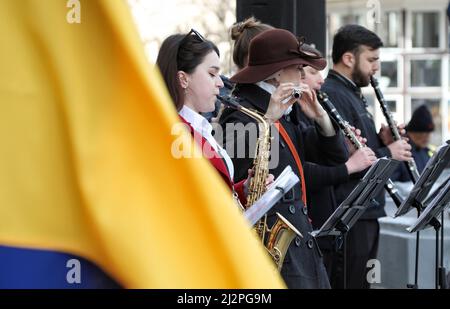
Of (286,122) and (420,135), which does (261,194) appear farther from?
(420,135)

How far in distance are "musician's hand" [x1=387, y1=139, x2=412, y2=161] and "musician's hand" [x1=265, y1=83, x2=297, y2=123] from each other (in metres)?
1.71

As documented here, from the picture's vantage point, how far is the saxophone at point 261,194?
424cm

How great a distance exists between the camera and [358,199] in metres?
4.86

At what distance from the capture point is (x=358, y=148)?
5.65m

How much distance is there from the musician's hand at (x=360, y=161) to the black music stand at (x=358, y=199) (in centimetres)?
52

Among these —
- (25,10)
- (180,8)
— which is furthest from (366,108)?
(180,8)

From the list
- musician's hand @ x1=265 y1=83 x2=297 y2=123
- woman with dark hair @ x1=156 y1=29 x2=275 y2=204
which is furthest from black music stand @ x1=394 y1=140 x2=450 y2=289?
woman with dark hair @ x1=156 y1=29 x2=275 y2=204

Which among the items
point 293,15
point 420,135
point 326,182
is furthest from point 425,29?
point 326,182

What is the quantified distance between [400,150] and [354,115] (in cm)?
33

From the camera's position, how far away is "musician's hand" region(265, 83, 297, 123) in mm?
4523

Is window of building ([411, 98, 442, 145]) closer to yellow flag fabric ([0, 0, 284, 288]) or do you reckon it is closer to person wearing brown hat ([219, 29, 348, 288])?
person wearing brown hat ([219, 29, 348, 288])

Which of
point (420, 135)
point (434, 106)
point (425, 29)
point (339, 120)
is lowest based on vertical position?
point (434, 106)

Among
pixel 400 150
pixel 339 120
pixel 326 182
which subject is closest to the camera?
pixel 326 182

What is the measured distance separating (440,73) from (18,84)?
2160 centimetres
